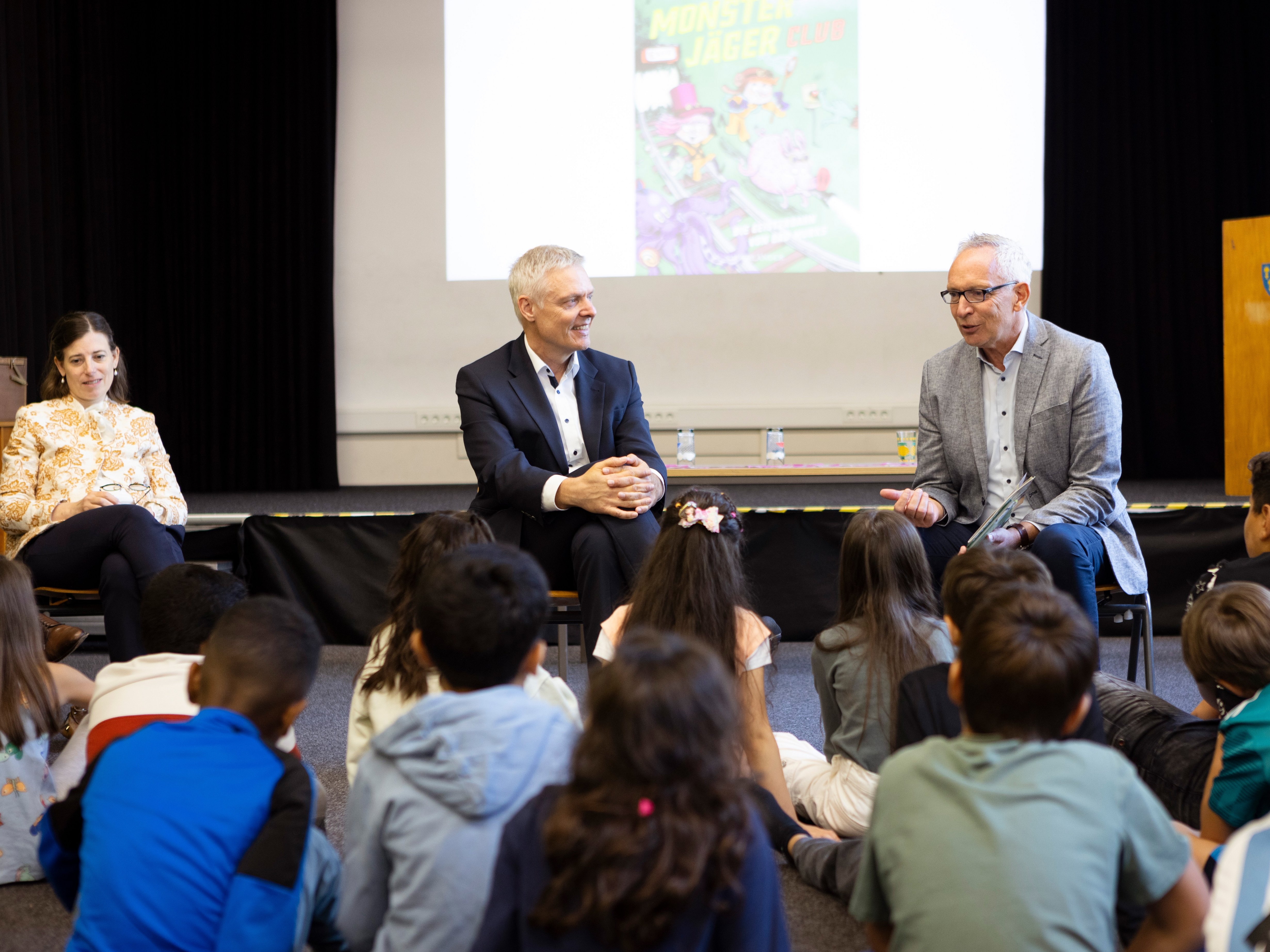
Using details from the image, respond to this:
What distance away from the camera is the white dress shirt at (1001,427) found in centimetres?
259

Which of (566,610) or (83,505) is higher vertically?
(83,505)

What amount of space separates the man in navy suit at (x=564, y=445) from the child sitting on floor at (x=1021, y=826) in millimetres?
1387

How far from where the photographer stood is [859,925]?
1.64 m

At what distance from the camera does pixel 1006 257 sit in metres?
2.50

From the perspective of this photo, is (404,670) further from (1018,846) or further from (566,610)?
(566,610)

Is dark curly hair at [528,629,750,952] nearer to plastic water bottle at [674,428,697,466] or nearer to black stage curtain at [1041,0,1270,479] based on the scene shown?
plastic water bottle at [674,428,697,466]

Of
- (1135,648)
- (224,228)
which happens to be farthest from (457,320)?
(1135,648)

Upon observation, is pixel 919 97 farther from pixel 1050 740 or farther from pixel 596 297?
pixel 1050 740

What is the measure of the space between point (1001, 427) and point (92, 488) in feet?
7.70

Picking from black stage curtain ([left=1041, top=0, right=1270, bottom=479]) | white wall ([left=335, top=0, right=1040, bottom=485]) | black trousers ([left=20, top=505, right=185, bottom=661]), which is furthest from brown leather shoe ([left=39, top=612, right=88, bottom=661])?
black stage curtain ([left=1041, top=0, right=1270, bottom=479])

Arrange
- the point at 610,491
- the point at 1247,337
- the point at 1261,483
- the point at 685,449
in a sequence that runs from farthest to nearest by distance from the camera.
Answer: the point at 685,449, the point at 1247,337, the point at 610,491, the point at 1261,483

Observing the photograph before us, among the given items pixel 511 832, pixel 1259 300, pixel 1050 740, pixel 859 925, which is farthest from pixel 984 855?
pixel 1259 300

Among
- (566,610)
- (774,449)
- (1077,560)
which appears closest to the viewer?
(1077,560)

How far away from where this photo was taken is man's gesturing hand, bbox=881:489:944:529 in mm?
2484
